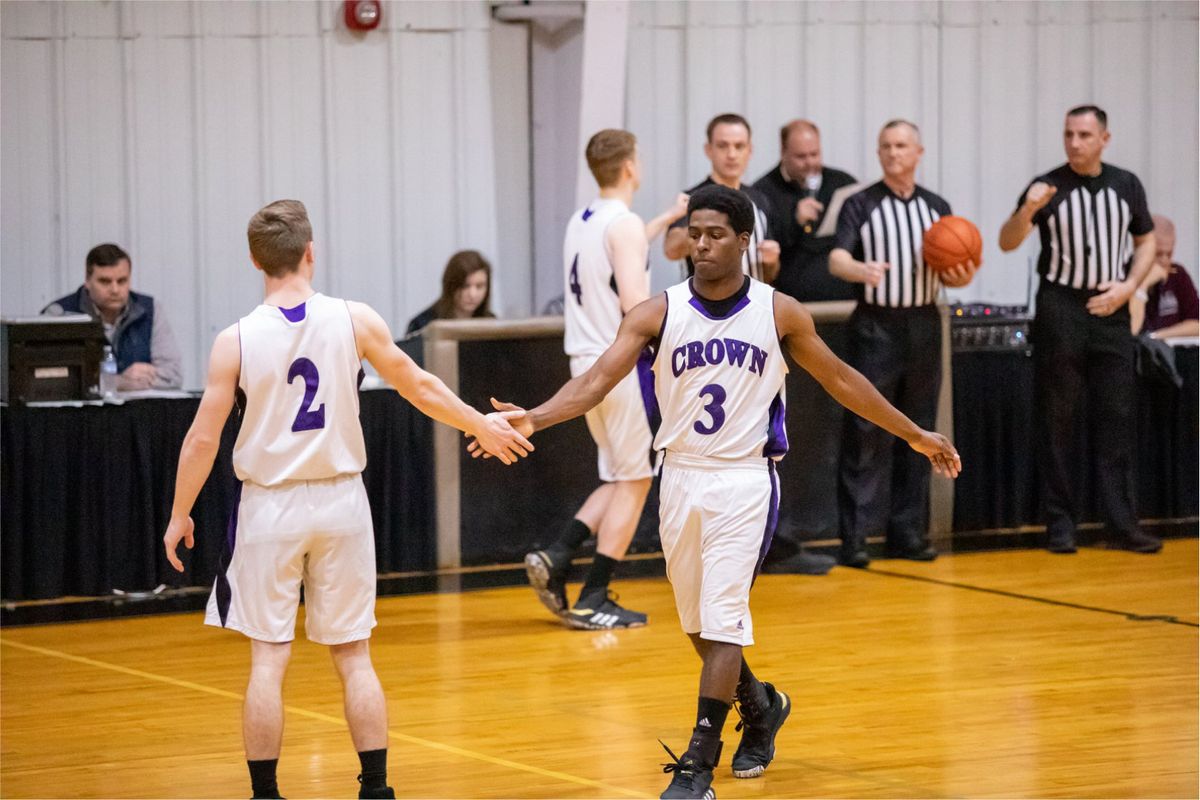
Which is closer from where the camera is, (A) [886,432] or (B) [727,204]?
(B) [727,204]

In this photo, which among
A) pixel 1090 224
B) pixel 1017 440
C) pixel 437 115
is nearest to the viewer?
pixel 1090 224

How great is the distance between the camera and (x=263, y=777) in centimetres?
480

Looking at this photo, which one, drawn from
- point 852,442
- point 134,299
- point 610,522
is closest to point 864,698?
point 610,522

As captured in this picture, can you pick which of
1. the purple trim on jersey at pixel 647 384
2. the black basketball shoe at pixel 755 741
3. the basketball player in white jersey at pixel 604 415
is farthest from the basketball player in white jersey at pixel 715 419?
the basketball player in white jersey at pixel 604 415

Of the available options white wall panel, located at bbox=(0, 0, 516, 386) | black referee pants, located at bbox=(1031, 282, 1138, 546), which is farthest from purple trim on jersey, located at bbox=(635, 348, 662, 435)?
white wall panel, located at bbox=(0, 0, 516, 386)

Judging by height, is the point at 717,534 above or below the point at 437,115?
below

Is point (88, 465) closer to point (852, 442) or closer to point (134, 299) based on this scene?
point (134, 299)

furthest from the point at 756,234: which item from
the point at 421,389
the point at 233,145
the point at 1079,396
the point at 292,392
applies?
the point at 292,392

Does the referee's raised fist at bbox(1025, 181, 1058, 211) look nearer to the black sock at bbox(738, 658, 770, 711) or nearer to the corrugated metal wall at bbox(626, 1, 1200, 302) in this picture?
the corrugated metal wall at bbox(626, 1, 1200, 302)

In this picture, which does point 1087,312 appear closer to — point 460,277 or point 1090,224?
point 1090,224

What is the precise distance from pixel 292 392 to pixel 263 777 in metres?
1.00

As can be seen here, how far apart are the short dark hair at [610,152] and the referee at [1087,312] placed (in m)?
2.62

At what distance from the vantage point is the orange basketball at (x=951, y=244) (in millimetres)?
8836

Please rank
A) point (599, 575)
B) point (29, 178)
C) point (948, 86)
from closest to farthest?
point (599, 575), point (29, 178), point (948, 86)
